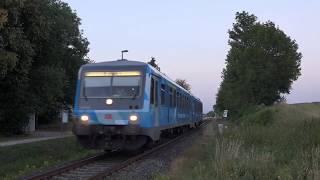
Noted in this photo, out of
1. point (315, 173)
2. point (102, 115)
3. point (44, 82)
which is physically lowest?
point (315, 173)

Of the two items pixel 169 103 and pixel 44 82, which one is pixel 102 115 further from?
pixel 44 82

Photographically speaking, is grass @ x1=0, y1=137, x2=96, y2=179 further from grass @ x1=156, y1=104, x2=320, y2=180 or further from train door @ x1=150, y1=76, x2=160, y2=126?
grass @ x1=156, y1=104, x2=320, y2=180

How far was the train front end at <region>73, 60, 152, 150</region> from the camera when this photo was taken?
18953mm

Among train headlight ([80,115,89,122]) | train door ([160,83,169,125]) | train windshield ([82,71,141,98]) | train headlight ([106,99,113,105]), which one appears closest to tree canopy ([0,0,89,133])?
train windshield ([82,71,141,98])

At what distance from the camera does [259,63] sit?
56.7 m

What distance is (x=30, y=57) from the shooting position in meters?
30.4

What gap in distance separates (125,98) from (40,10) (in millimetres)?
13584

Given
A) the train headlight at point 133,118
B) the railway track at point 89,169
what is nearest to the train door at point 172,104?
the railway track at point 89,169

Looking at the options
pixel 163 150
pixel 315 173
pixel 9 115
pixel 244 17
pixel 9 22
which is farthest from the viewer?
pixel 244 17

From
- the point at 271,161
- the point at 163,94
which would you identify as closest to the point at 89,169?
the point at 271,161

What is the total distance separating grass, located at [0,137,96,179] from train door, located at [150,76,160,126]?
3.17 meters

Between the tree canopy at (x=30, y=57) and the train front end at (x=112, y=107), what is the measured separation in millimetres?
6936

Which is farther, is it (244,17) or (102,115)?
(244,17)

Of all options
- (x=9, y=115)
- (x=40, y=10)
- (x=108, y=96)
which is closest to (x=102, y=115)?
(x=108, y=96)
